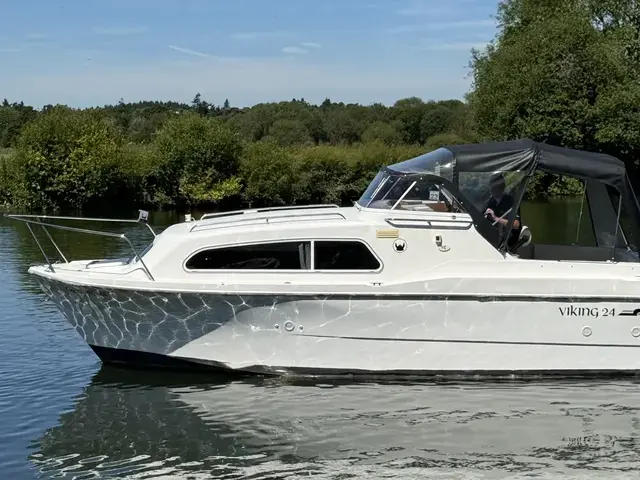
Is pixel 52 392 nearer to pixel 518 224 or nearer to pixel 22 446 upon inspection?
pixel 22 446

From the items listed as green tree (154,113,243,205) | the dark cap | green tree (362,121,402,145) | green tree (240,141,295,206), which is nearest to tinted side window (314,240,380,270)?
the dark cap

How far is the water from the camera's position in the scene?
7766 millimetres

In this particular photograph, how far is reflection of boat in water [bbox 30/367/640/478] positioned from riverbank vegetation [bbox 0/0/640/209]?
32.2 m

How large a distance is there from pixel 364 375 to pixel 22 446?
160 inches

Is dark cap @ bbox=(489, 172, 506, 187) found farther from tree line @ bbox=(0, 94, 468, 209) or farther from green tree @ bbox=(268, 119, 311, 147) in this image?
green tree @ bbox=(268, 119, 311, 147)

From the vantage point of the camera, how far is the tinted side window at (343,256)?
9711 millimetres

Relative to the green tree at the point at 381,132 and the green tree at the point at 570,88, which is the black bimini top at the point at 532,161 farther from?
the green tree at the point at 381,132

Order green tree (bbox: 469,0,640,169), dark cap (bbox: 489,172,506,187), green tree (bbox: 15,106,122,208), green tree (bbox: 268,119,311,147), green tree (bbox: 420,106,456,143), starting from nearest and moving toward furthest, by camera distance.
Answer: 1. dark cap (bbox: 489,172,506,187)
2. green tree (bbox: 469,0,640,169)
3. green tree (bbox: 15,106,122,208)
4. green tree (bbox: 268,119,311,147)
5. green tree (bbox: 420,106,456,143)

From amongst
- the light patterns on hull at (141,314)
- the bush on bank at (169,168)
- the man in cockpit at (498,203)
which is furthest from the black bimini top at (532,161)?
the bush on bank at (169,168)

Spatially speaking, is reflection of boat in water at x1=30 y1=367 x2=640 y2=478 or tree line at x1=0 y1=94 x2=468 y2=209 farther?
tree line at x1=0 y1=94 x2=468 y2=209

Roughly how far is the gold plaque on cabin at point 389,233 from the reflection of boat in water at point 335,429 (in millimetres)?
1863

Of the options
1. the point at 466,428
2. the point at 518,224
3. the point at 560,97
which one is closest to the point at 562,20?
the point at 560,97

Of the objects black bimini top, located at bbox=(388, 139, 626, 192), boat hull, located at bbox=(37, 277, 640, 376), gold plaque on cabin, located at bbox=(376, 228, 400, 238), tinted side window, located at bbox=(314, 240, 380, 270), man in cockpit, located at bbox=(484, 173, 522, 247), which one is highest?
black bimini top, located at bbox=(388, 139, 626, 192)

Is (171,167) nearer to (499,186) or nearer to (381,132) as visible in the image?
(499,186)
